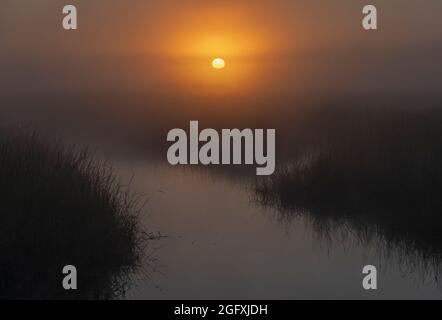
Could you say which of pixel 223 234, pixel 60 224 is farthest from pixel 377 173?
pixel 60 224

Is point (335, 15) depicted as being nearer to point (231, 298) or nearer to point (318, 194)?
point (318, 194)

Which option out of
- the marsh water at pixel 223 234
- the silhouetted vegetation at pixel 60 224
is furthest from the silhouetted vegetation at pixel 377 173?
the silhouetted vegetation at pixel 60 224

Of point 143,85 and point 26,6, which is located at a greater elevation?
point 26,6

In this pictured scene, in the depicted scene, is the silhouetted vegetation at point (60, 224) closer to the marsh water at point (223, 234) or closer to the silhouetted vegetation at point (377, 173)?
the marsh water at point (223, 234)

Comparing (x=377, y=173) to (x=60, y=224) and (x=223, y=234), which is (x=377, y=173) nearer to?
(x=223, y=234)

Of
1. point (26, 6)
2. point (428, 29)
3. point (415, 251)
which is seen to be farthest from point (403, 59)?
point (26, 6)
